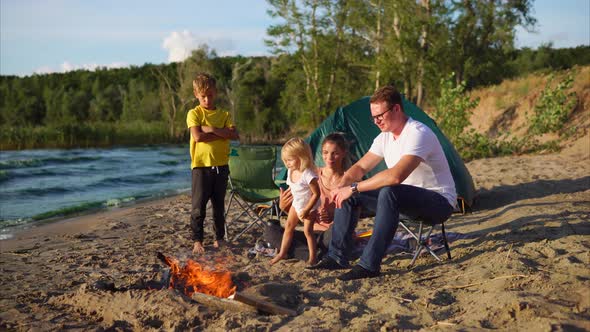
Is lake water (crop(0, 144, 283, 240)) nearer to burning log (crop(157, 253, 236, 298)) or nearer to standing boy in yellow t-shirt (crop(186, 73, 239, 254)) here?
standing boy in yellow t-shirt (crop(186, 73, 239, 254))

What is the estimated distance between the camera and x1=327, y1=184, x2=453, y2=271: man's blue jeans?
3.59 metres

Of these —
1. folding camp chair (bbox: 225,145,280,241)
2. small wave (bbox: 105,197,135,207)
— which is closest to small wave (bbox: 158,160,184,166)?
small wave (bbox: 105,197,135,207)

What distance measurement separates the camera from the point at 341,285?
3607 millimetres

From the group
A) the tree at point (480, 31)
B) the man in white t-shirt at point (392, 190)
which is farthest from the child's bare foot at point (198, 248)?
the tree at point (480, 31)

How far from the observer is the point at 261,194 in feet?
18.4

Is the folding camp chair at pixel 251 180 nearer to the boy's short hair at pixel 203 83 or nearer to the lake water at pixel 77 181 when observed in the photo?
the boy's short hair at pixel 203 83

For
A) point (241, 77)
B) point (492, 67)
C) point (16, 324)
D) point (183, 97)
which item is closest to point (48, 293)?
point (16, 324)

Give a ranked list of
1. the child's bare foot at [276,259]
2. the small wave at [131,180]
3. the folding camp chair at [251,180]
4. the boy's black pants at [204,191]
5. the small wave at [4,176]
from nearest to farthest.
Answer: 1. the child's bare foot at [276,259]
2. the boy's black pants at [204,191]
3. the folding camp chair at [251,180]
4. the small wave at [131,180]
5. the small wave at [4,176]

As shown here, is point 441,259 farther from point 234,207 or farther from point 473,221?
point 234,207

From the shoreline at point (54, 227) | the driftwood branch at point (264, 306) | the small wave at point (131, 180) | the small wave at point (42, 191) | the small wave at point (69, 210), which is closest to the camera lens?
the driftwood branch at point (264, 306)

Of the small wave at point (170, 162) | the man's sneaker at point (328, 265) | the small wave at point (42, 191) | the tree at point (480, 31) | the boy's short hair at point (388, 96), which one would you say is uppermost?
the tree at point (480, 31)

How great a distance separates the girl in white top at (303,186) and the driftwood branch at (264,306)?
1.17 metres

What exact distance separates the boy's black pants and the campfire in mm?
960

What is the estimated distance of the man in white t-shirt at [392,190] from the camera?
3596 millimetres
